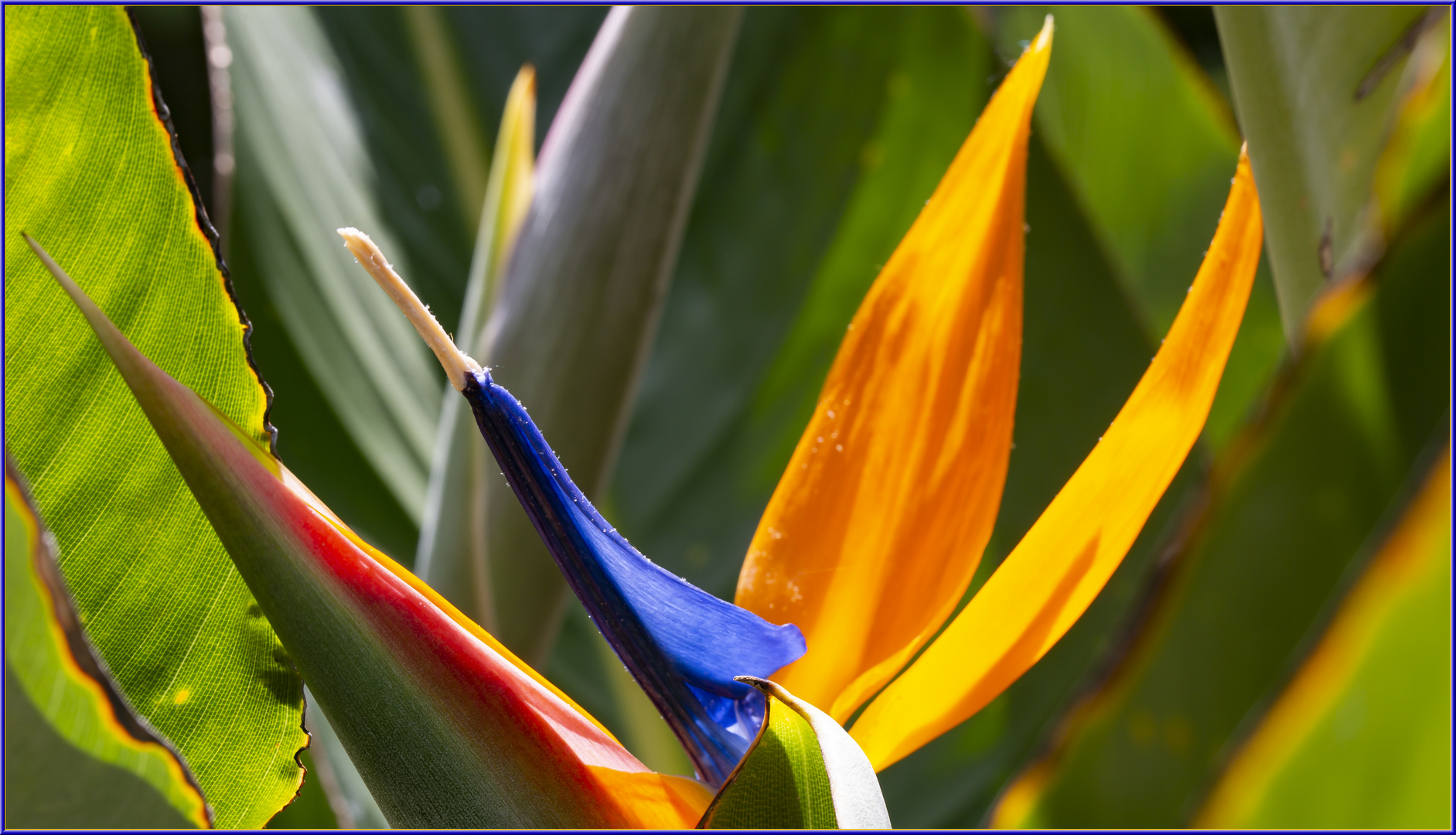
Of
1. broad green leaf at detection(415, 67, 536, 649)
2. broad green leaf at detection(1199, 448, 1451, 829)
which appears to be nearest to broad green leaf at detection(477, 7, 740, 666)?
broad green leaf at detection(415, 67, 536, 649)

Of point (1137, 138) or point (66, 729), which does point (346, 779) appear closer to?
point (66, 729)

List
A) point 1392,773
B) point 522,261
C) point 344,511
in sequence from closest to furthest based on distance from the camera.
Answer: point 1392,773, point 522,261, point 344,511

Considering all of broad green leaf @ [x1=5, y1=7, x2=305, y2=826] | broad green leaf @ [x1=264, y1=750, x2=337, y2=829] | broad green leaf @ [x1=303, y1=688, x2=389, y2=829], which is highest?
broad green leaf @ [x1=5, y1=7, x2=305, y2=826]

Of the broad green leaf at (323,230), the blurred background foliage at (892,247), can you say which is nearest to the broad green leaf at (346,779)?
the blurred background foliage at (892,247)

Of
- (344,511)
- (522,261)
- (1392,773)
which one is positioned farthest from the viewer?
(344,511)

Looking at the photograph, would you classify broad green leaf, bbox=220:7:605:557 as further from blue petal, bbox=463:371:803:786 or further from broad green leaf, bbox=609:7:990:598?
blue petal, bbox=463:371:803:786

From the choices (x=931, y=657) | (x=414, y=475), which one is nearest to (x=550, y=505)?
(x=931, y=657)

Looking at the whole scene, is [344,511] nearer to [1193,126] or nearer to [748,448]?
[748,448]

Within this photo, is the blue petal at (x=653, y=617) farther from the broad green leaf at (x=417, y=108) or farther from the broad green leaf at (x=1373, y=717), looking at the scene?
the broad green leaf at (x=417, y=108)

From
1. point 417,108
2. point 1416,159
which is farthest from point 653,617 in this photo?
point 417,108
